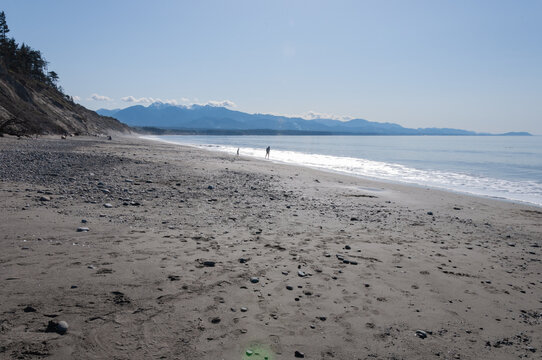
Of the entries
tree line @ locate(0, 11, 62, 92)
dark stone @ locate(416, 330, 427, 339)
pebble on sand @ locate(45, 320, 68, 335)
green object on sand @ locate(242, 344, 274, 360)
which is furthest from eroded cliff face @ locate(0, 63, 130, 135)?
dark stone @ locate(416, 330, 427, 339)

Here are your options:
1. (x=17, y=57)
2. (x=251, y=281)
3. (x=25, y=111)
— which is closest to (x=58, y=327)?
(x=251, y=281)

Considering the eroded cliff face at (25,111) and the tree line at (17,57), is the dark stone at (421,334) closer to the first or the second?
the eroded cliff face at (25,111)

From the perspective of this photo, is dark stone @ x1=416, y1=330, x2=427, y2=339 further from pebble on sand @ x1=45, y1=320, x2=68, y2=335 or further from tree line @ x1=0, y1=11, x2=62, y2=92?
tree line @ x1=0, y1=11, x2=62, y2=92

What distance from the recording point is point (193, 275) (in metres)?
5.24

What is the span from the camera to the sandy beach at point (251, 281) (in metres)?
3.71

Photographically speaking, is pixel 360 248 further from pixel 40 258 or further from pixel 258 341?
pixel 40 258

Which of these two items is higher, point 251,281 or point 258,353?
point 251,281

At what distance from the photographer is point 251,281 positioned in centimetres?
518

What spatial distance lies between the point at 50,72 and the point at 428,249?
11936 centimetres

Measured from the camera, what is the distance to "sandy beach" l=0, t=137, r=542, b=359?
3.71 metres

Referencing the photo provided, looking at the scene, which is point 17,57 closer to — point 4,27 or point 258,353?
point 4,27

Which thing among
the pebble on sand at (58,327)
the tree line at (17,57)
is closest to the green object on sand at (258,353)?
the pebble on sand at (58,327)

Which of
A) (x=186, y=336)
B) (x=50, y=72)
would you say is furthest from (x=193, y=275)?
(x=50, y=72)

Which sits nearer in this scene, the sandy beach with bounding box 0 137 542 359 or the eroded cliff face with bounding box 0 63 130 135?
the sandy beach with bounding box 0 137 542 359
